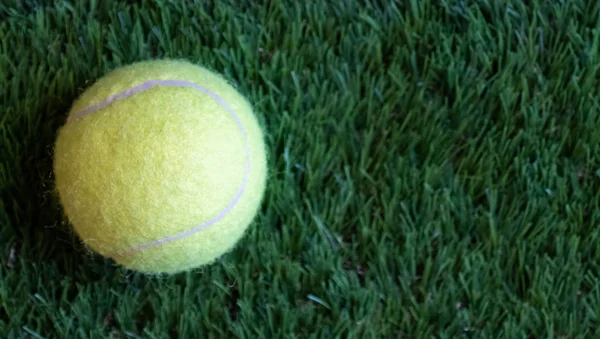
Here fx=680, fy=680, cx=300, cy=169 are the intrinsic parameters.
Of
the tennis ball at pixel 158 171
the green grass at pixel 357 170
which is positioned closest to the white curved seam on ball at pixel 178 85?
the tennis ball at pixel 158 171

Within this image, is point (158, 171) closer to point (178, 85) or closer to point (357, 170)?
point (178, 85)

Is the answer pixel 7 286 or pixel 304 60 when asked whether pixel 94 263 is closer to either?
pixel 7 286

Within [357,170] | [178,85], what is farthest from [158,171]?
[357,170]

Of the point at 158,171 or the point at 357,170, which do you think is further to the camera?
the point at 357,170

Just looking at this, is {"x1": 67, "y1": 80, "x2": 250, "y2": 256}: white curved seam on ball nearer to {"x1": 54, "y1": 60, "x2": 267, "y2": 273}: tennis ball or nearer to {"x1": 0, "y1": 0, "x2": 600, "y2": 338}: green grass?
{"x1": 54, "y1": 60, "x2": 267, "y2": 273}: tennis ball

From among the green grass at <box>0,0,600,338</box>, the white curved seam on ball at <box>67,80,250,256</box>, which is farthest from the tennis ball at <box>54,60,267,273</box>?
the green grass at <box>0,0,600,338</box>

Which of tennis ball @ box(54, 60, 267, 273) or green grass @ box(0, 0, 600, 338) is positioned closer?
tennis ball @ box(54, 60, 267, 273)

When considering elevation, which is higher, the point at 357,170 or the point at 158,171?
the point at 158,171
